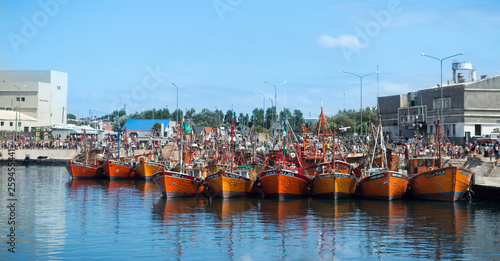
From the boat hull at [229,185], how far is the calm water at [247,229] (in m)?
0.81

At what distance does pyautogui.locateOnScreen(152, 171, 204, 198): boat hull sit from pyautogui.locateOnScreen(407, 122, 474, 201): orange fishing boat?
55.5ft

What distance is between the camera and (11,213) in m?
38.7

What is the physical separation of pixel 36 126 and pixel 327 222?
99959 millimetres

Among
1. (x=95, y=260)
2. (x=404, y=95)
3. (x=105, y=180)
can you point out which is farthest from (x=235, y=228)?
(x=404, y=95)

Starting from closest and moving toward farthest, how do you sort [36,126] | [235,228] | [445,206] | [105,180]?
[235,228]
[445,206]
[105,180]
[36,126]

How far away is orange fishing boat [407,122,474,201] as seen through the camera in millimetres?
42688

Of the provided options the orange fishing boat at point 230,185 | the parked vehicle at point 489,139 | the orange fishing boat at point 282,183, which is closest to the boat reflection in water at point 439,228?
the orange fishing boat at point 282,183

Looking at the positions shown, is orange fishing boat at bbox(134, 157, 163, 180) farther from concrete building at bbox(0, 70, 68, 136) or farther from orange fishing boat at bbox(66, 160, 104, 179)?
concrete building at bbox(0, 70, 68, 136)

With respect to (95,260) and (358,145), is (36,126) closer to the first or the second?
(358,145)

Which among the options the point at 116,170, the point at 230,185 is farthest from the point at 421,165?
the point at 116,170

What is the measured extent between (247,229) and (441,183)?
17282 mm

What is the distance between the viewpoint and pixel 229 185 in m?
46.4

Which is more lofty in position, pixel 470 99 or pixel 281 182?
pixel 470 99

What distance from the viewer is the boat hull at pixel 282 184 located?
46.1 metres
